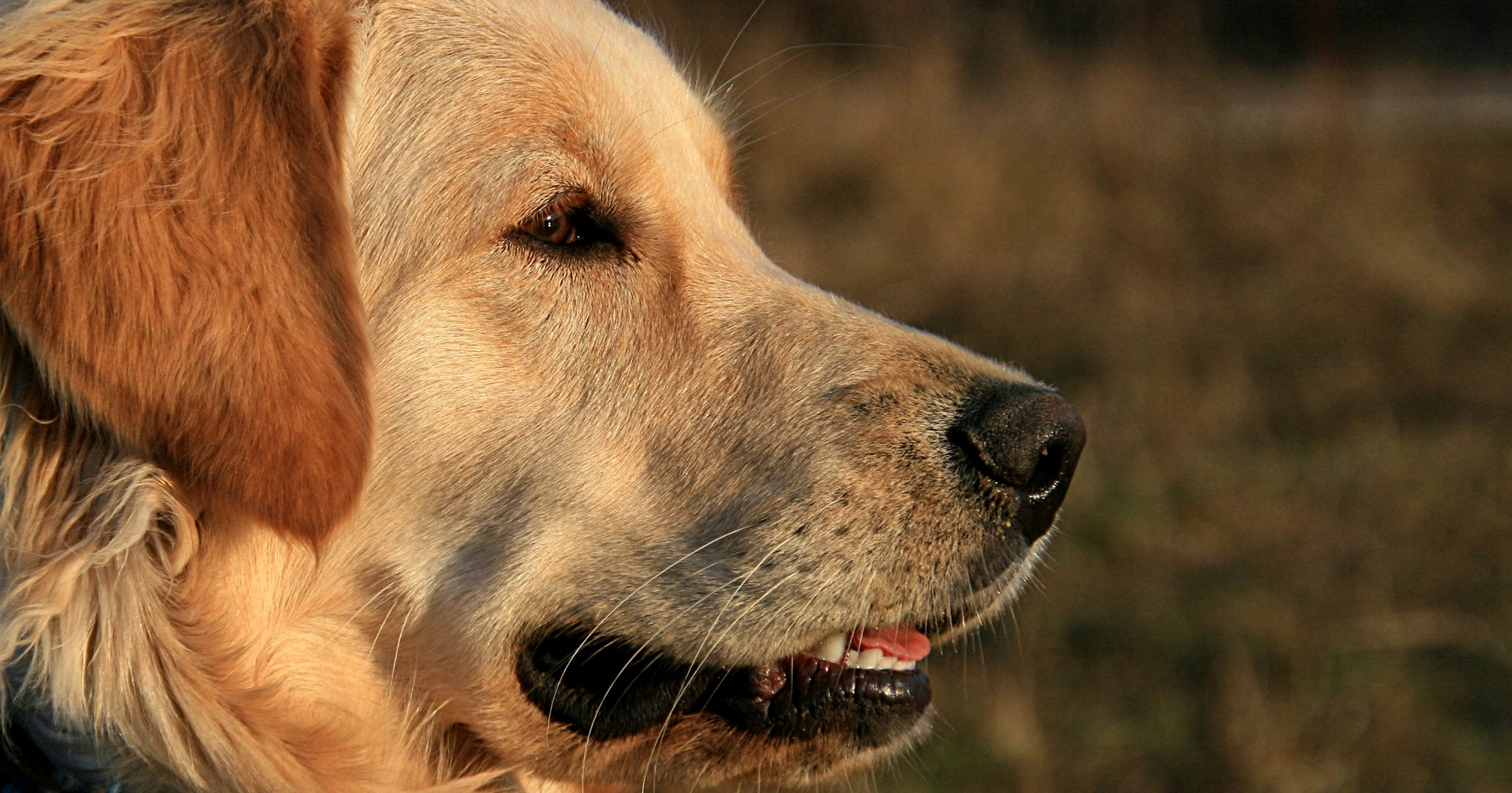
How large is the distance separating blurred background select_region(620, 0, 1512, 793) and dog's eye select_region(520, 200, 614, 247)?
1011mm

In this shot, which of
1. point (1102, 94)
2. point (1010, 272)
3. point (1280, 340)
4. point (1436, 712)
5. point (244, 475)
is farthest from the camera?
point (1102, 94)

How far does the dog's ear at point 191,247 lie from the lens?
1769mm

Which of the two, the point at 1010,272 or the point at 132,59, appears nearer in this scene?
the point at 132,59

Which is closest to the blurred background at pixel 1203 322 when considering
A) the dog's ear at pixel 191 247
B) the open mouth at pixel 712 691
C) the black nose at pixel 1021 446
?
the black nose at pixel 1021 446

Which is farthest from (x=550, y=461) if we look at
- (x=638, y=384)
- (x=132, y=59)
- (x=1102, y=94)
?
(x=1102, y=94)

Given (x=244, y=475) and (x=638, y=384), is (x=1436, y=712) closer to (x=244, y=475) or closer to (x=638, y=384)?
(x=638, y=384)

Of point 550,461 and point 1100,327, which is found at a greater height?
point 550,461

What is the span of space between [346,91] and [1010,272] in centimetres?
681

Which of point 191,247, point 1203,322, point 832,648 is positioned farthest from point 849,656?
point 1203,322

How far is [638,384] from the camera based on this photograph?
2.28m

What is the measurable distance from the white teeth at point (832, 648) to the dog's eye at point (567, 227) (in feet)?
2.67

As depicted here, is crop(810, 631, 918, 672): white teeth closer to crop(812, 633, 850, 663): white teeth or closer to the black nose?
crop(812, 633, 850, 663): white teeth

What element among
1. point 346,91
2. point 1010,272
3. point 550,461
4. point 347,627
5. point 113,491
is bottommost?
point 1010,272

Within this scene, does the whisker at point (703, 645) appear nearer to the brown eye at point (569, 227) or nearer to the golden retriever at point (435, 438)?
the golden retriever at point (435, 438)
